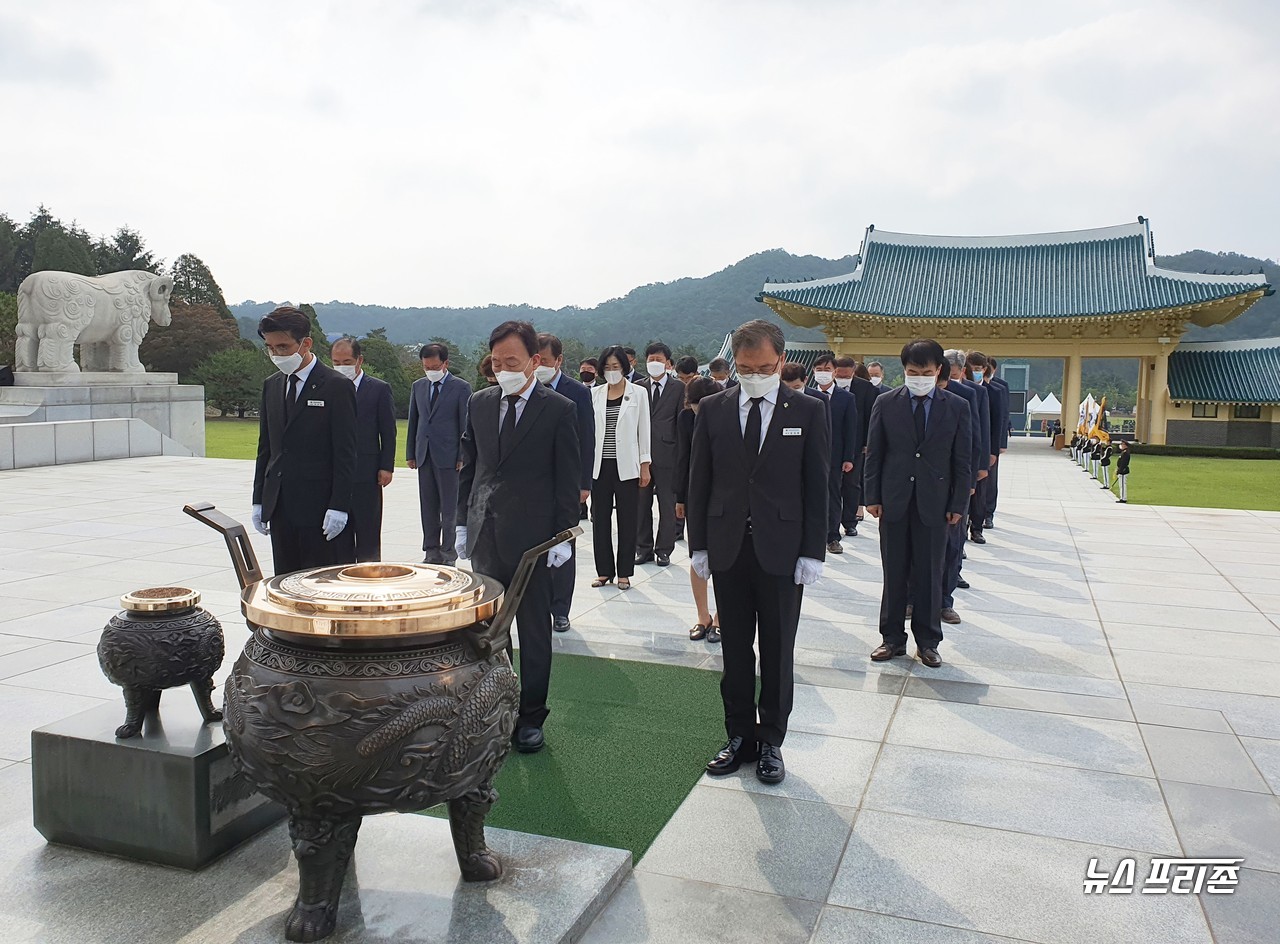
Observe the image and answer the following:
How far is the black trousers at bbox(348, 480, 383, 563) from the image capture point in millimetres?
5152

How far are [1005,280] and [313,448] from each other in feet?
91.4

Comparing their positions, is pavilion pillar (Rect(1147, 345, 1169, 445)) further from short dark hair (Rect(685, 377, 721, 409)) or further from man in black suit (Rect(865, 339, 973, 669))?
man in black suit (Rect(865, 339, 973, 669))

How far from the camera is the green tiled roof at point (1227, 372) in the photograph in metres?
25.5

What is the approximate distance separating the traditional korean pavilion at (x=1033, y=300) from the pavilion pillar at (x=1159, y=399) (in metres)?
0.03

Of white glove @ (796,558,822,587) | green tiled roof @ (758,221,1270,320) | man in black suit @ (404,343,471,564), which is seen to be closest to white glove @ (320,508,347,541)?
white glove @ (796,558,822,587)

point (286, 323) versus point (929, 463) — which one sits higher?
point (286, 323)

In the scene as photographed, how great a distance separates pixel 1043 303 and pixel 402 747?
28.1 meters

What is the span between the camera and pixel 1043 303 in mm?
26844

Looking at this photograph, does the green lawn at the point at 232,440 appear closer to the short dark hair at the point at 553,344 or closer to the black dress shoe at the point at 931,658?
the short dark hair at the point at 553,344

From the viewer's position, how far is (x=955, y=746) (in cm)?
376

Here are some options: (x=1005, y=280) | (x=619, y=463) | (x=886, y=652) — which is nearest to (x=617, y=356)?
(x=619, y=463)

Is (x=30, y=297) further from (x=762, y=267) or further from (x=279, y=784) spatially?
(x=762, y=267)

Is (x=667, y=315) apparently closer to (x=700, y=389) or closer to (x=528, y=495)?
(x=700, y=389)

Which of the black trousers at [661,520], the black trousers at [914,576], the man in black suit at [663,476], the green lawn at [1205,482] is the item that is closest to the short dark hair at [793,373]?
the man in black suit at [663,476]
